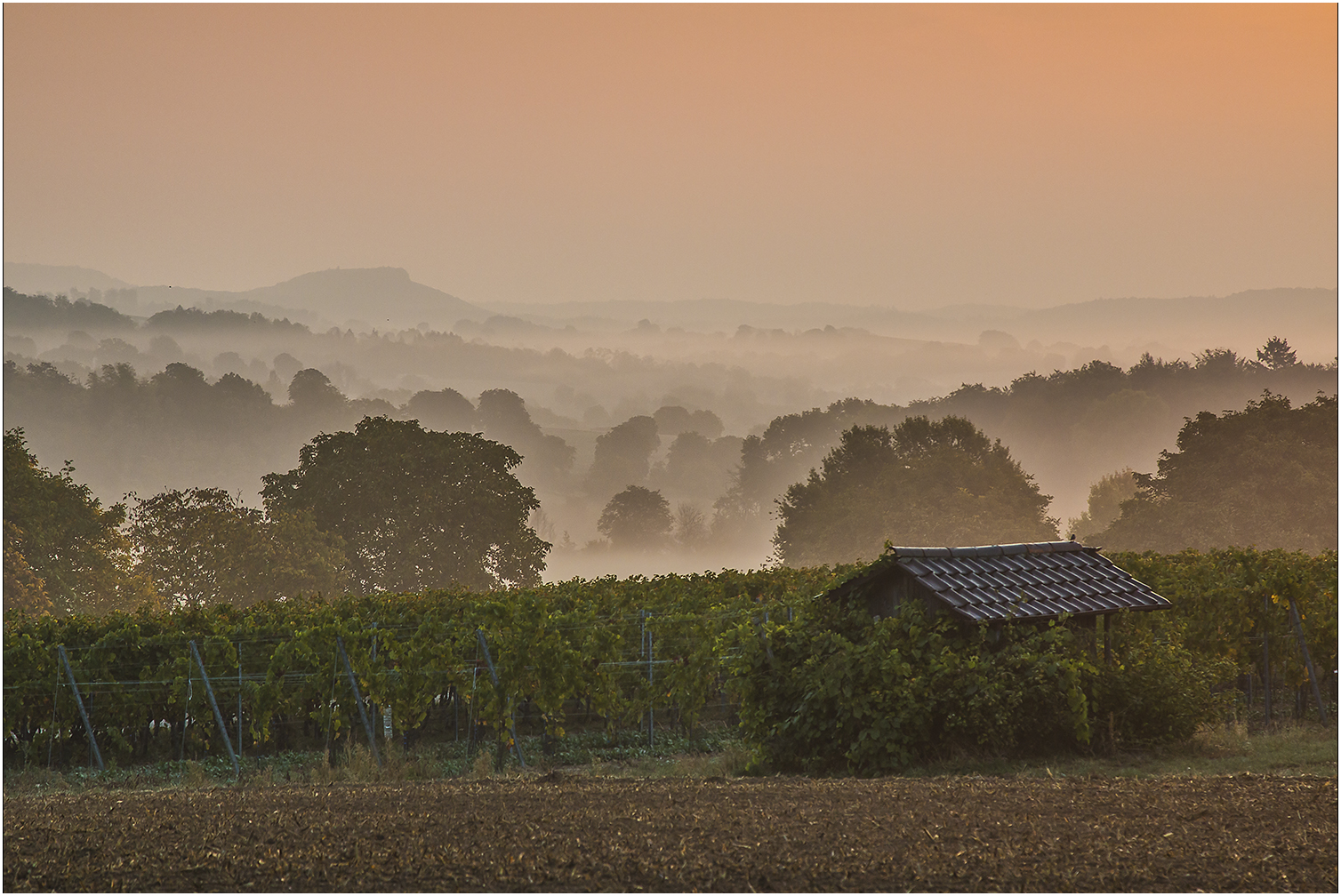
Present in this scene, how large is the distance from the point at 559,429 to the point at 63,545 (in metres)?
91.9

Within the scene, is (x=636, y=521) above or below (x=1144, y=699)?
above

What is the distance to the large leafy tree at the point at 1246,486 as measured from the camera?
4822cm

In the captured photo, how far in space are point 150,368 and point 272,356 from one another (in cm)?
1311

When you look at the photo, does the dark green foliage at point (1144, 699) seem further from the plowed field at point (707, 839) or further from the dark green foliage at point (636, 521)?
the dark green foliage at point (636, 521)

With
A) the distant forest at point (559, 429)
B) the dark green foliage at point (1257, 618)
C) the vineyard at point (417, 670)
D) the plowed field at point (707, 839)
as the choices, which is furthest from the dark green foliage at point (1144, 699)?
the distant forest at point (559, 429)

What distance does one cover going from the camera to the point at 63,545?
36.8 metres

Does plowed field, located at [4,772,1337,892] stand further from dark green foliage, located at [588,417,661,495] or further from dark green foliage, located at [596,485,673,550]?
dark green foliage, located at [588,417,661,495]

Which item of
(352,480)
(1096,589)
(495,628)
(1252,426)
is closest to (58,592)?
(352,480)

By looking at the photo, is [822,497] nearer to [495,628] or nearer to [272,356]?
[495,628]

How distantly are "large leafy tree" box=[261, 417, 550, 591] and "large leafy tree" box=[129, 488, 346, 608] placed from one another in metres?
2.27

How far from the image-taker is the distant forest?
300 feet

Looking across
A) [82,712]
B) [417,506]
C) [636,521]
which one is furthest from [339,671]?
[636,521]

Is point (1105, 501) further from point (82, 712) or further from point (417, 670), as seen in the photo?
point (82, 712)

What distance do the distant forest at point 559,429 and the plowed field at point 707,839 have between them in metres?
69.4
